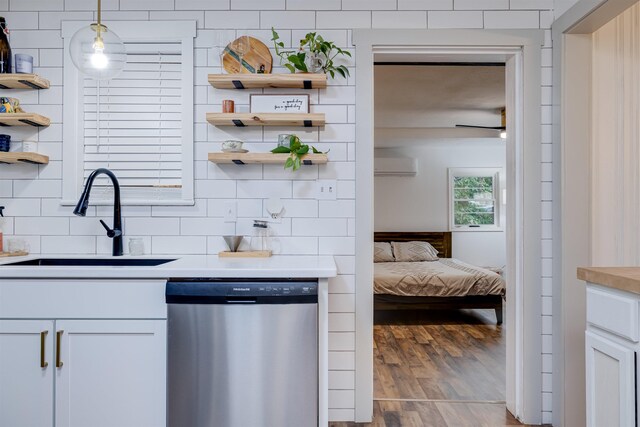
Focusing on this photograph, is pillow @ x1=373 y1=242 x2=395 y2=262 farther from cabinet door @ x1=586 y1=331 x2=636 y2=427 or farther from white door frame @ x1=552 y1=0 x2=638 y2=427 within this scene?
cabinet door @ x1=586 y1=331 x2=636 y2=427

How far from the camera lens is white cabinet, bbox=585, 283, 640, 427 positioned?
1.33m

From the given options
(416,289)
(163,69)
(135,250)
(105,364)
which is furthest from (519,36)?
(416,289)

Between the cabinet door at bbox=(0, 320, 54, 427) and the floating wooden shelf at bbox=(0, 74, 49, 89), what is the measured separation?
125 centimetres

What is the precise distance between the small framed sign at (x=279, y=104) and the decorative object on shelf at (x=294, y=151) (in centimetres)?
21

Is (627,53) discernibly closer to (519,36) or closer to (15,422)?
(519,36)

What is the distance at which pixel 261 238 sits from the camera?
2.41m

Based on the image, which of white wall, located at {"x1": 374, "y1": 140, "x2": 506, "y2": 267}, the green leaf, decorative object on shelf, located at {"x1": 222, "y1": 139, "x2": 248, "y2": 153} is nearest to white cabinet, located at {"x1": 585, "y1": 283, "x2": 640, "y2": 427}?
the green leaf

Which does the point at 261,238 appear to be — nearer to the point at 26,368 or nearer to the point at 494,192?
the point at 26,368

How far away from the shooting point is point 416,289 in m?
4.82

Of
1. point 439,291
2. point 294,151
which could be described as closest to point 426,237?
point 439,291

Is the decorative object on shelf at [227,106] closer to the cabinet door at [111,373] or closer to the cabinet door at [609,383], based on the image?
the cabinet door at [111,373]

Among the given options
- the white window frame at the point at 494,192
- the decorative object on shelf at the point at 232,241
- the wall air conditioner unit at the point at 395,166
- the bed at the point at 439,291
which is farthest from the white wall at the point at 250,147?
the white window frame at the point at 494,192

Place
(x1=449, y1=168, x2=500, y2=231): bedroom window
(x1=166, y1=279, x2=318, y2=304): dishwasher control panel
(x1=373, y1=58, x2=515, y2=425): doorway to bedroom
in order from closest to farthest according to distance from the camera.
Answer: (x1=166, y1=279, x2=318, y2=304): dishwasher control panel → (x1=373, y1=58, x2=515, y2=425): doorway to bedroom → (x1=449, y1=168, x2=500, y2=231): bedroom window

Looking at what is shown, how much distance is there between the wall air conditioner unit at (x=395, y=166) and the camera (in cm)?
727
